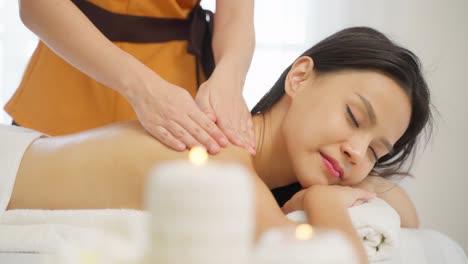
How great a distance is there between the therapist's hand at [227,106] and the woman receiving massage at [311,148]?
5cm

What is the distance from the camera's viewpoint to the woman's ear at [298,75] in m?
1.28

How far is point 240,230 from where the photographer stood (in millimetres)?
190

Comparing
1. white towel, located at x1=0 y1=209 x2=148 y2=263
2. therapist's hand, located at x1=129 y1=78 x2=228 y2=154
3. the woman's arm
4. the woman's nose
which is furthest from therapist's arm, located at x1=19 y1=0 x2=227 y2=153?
the woman's arm

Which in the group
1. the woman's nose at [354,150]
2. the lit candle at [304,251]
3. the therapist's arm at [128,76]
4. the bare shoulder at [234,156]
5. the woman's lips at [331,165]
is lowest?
the woman's lips at [331,165]

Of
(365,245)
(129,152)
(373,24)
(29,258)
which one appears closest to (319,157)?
(365,245)

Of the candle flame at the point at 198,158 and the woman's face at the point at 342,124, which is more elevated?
the candle flame at the point at 198,158

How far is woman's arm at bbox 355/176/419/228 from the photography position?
1349 mm

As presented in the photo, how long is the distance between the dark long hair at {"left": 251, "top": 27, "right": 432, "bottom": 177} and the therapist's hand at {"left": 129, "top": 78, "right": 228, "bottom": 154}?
1.43 ft

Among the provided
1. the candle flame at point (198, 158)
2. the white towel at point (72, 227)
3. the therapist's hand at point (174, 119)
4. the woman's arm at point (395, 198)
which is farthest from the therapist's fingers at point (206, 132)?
the candle flame at point (198, 158)

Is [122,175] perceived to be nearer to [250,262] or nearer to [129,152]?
[129,152]

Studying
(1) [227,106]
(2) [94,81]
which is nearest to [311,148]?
(1) [227,106]

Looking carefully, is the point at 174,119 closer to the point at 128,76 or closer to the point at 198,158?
the point at 128,76

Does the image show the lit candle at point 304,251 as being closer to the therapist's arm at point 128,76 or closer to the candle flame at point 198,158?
the candle flame at point 198,158

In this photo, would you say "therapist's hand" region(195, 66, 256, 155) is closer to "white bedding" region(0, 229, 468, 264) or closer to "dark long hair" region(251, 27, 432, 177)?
"dark long hair" region(251, 27, 432, 177)
